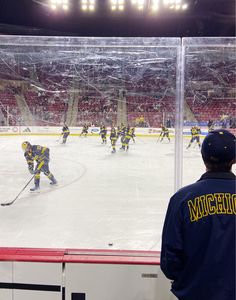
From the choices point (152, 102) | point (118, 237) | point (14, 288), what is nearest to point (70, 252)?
point (14, 288)

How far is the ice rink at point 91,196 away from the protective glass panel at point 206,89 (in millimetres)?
226

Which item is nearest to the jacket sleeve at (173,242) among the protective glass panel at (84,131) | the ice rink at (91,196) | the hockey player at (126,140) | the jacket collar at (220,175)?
the jacket collar at (220,175)

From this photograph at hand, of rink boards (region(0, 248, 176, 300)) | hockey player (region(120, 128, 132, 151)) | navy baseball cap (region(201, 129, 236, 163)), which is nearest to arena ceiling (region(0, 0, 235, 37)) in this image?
hockey player (region(120, 128, 132, 151))

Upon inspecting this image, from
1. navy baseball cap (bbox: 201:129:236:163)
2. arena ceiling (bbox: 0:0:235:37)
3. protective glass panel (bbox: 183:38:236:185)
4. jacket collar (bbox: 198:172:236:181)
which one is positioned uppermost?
arena ceiling (bbox: 0:0:235:37)

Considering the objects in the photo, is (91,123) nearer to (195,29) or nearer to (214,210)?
(214,210)

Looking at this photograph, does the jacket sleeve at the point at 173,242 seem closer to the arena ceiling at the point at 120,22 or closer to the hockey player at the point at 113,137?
the hockey player at the point at 113,137

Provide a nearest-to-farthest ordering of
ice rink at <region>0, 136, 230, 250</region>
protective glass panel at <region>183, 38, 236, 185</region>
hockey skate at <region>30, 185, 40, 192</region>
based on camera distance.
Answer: protective glass panel at <region>183, 38, 236, 185</region> → ice rink at <region>0, 136, 230, 250</region> → hockey skate at <region>30, 185, 40, 192</region>

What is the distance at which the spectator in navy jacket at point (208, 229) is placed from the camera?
2.57 ft

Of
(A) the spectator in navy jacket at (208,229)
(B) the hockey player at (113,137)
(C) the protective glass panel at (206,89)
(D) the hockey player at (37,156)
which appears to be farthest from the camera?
(B) the hockey player at (113,137)

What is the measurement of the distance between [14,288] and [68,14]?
8.35 metres

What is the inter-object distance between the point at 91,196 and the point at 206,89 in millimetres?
1569

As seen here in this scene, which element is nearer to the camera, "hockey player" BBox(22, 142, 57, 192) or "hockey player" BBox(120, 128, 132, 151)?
"hockey player" BBox(22, 142, 57, 192)

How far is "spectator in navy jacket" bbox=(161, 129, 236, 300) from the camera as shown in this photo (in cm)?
78

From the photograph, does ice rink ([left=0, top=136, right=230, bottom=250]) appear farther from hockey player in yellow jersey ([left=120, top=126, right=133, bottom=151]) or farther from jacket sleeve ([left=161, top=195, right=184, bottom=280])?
jacket sleeve ([left=161, top=195, right=184, bottom=280])
